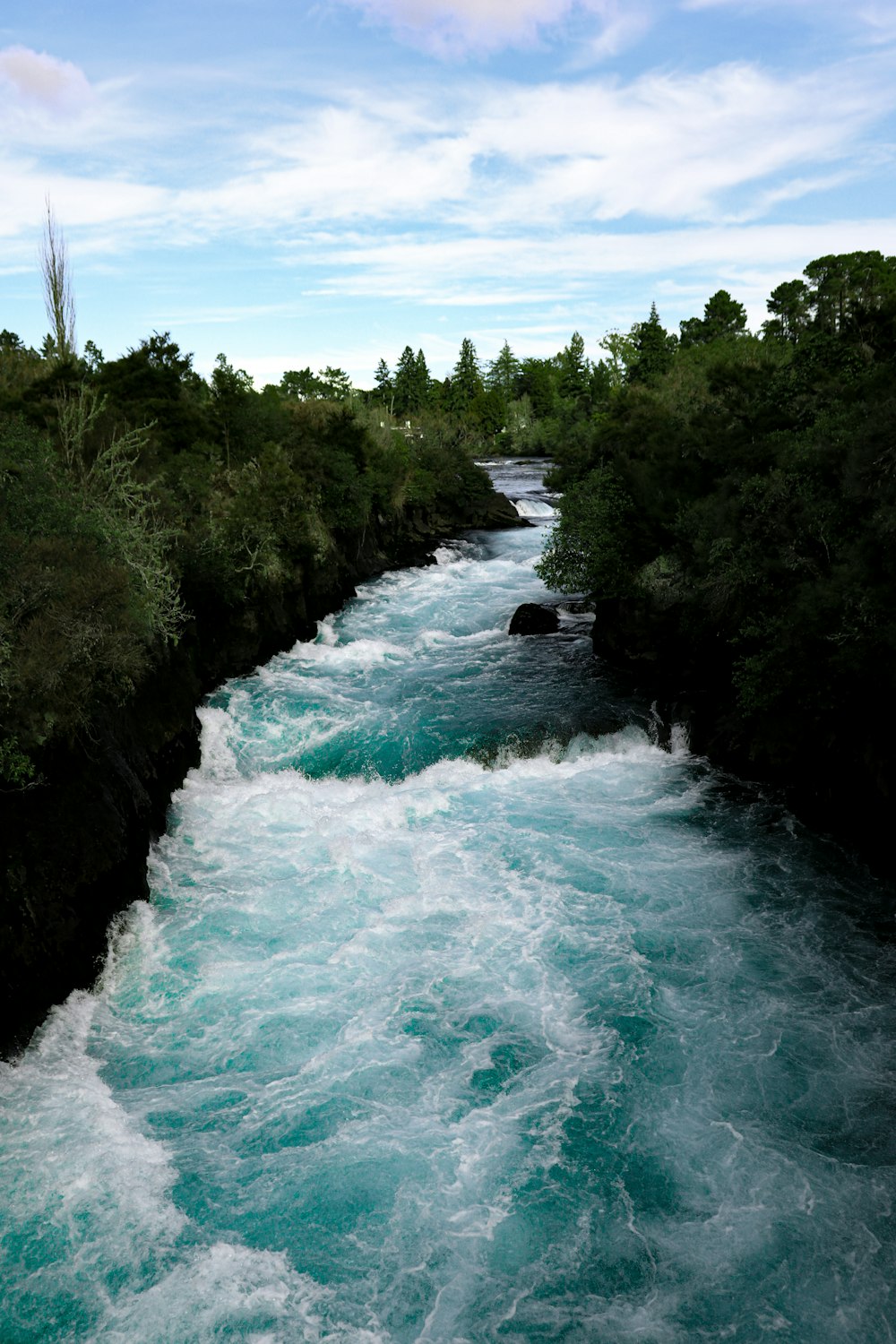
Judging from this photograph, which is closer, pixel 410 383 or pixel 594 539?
pixel 594 539

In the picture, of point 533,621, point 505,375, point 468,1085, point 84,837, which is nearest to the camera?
point 468,1085

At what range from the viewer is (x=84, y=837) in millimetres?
13430

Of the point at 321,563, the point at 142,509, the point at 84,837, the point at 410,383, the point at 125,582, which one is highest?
the point at 410,383

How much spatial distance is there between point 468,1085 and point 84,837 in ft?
22.4

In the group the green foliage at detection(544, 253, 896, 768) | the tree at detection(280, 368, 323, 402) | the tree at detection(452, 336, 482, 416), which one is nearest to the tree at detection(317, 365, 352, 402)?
the tree at detection(280, 368, 323, 402)

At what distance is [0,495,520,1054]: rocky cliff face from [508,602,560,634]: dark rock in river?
11962mm

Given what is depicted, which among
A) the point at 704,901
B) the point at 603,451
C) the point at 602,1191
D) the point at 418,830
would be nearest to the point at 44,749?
the point at 418,830

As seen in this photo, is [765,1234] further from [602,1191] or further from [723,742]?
[723,742]

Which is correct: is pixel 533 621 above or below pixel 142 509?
below

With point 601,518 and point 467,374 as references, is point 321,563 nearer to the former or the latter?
point 601,518

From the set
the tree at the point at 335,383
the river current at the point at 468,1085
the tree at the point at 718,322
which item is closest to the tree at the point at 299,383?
the tree at the point at 335,383

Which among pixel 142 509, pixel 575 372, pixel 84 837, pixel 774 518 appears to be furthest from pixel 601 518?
pixel 575 372

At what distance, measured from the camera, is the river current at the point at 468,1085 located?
8.60 m

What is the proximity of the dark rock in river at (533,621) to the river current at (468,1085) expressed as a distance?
460 inches
